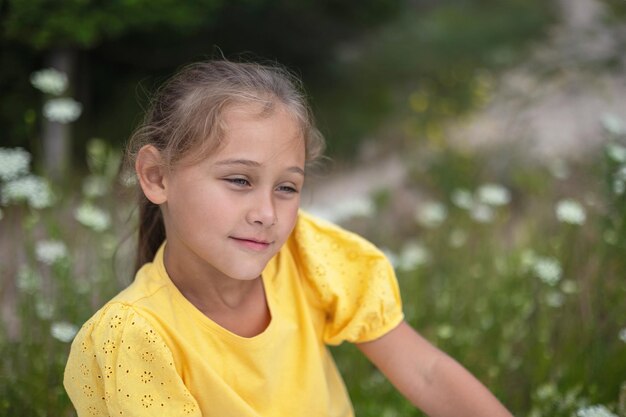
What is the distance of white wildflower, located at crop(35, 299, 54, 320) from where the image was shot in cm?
221

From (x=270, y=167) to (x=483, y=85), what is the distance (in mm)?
4042

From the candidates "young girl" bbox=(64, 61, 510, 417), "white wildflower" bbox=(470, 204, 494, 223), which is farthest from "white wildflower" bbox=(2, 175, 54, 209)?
"white wildflower" bbox=(470, 204, 494, 223)

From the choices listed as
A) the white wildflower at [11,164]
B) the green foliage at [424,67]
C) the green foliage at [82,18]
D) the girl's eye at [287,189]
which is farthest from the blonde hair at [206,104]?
the green foliage at [424,67]

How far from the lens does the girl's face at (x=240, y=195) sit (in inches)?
57.7

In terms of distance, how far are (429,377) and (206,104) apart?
2.55ft

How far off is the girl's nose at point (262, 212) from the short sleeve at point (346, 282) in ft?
1.00

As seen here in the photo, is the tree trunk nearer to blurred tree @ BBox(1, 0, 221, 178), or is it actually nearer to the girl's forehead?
blurred tree @ BBox(1, 0, 221, 178)

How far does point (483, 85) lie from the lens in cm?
525

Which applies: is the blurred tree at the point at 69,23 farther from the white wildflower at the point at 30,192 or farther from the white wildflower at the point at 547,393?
the white wildflower at the point at 547,393

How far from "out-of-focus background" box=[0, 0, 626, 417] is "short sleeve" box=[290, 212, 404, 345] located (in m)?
0.35

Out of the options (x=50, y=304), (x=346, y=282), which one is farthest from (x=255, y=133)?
(x=50, y=304)

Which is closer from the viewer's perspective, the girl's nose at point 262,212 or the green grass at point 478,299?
the girl's nose at point 262,212

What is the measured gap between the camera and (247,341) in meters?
1.56

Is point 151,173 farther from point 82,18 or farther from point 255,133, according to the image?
point 82,18
